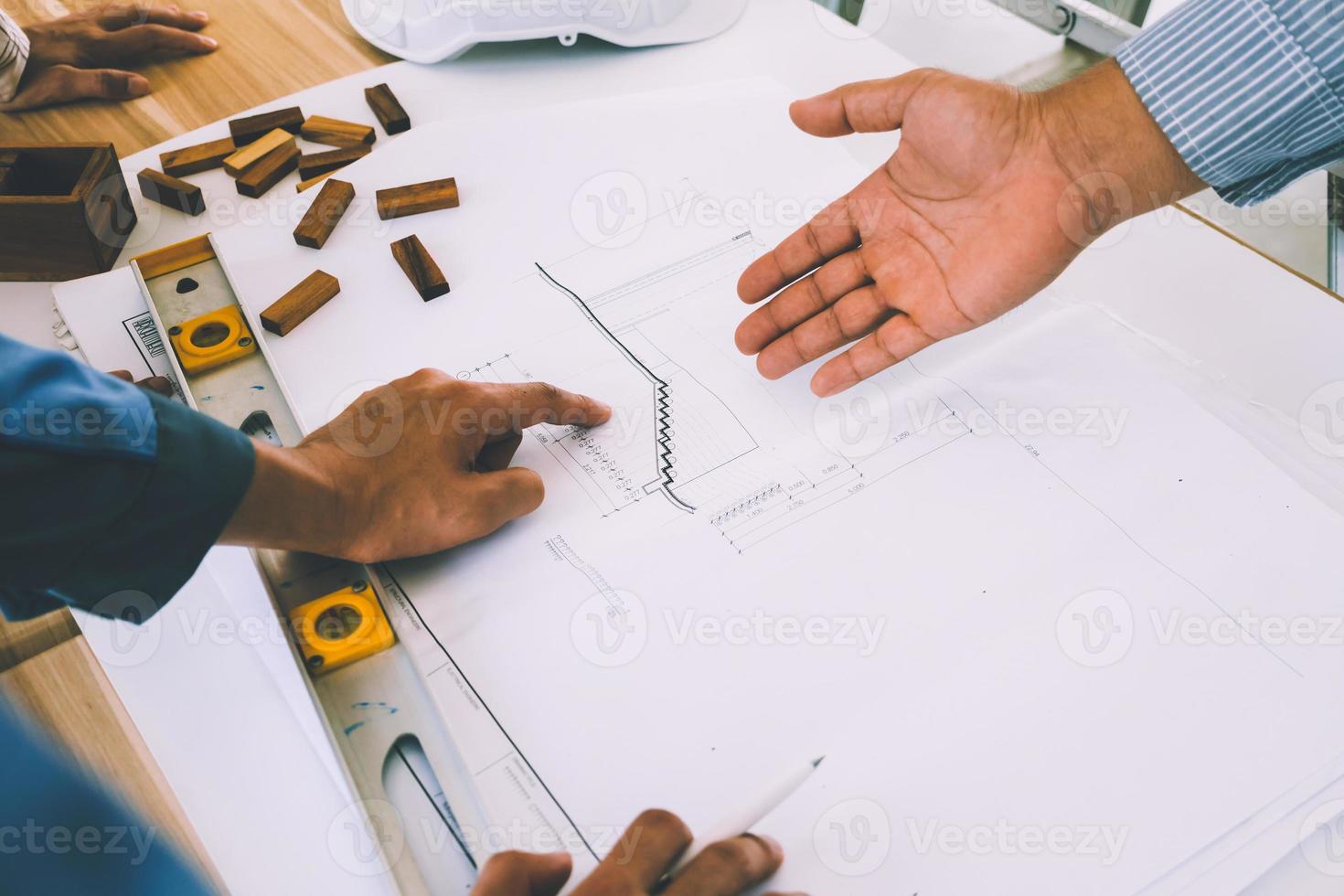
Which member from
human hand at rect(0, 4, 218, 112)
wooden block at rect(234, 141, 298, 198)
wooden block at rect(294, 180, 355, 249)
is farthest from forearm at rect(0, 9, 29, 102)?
wooden block at rect(294, 180, 355, 249)

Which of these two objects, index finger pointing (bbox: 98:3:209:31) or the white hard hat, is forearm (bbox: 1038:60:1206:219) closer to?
the white hard hat

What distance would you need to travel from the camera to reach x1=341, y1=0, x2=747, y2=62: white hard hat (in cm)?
108

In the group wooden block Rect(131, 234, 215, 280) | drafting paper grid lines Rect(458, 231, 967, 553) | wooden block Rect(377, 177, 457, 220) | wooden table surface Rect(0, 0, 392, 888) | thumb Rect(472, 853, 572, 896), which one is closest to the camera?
thumb Rect(472, 853, 572, 896)

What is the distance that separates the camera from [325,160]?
990mm

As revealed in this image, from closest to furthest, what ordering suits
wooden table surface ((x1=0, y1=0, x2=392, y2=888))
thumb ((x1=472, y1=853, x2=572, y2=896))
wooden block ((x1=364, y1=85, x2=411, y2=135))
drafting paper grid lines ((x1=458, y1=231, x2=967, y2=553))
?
thumb ((x1=472, y1=853, x2=572, y2=896)) < wooden table surface ((x1=0, y1=0, x2=392, y2=888)) < drafting paper grid lines ((x1=458, y1=231, x2=967, y2=553)) < wooden block ((x1=364, y1=85, x2=411, y2=135))

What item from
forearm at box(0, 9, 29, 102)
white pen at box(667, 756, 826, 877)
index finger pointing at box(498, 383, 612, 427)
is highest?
forearm at box(0, 9, 29, 102)

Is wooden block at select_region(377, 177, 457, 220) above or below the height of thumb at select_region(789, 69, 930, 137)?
below

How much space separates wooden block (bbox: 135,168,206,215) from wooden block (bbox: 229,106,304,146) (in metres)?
0.09

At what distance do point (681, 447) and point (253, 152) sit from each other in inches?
24.2

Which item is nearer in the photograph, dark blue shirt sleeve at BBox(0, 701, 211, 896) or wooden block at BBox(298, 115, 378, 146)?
dark blue shirt sleeve at BBox(0, 701, 211, 896)

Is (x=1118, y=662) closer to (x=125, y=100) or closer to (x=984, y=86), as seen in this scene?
(x=984, y=86)

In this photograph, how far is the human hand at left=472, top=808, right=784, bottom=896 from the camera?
501mm

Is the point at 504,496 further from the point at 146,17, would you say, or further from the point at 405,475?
the point at 146,17

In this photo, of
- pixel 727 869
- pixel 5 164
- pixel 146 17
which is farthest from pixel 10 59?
pixel 727 869
